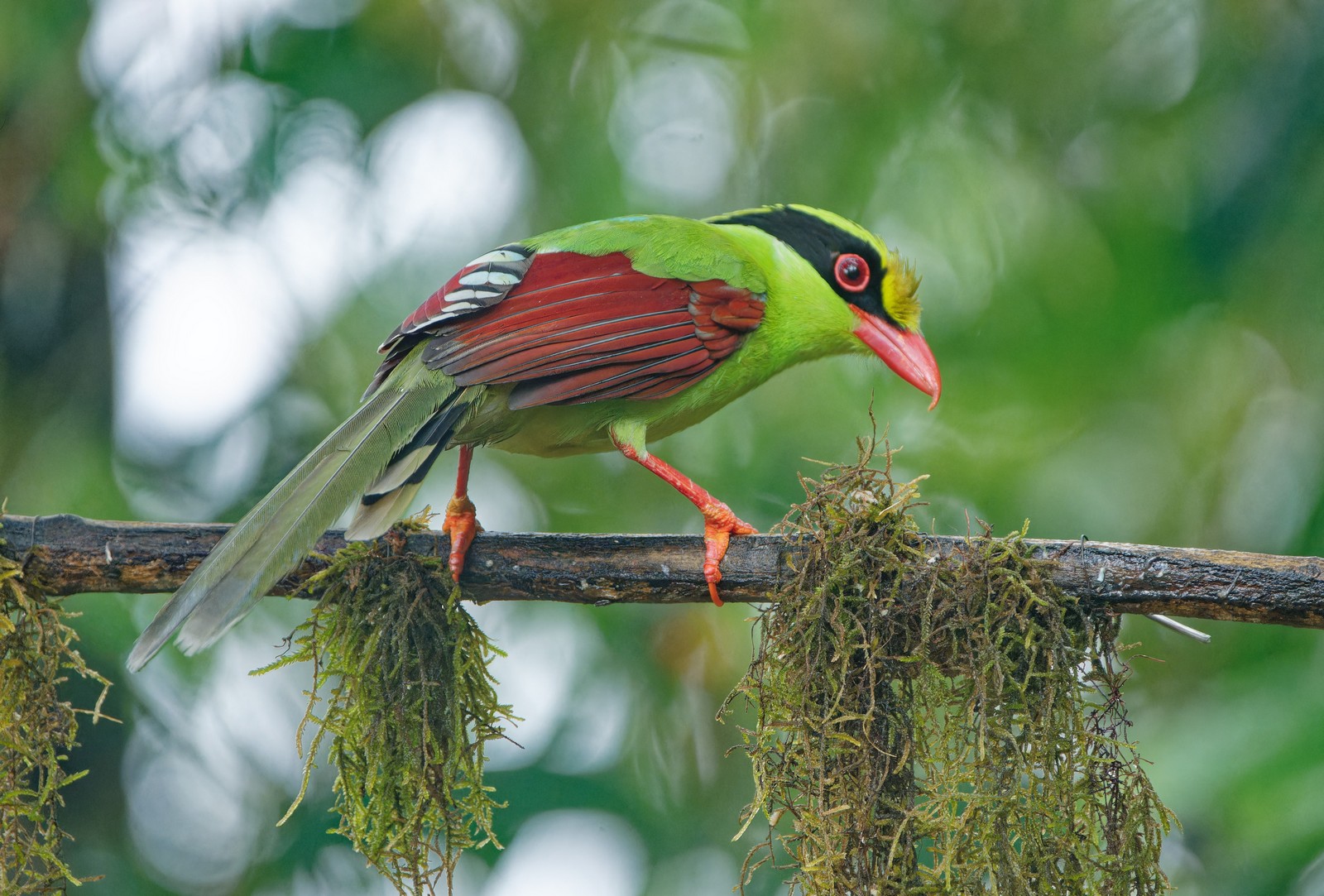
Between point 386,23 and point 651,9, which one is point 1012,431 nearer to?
point 651,9

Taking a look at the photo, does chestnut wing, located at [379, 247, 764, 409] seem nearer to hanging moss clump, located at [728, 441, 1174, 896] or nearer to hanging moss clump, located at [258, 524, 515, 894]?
hanging moss clump, located at [258, 524, 515, 894]

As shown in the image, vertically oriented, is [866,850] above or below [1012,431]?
below

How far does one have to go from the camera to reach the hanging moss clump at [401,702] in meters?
2.78

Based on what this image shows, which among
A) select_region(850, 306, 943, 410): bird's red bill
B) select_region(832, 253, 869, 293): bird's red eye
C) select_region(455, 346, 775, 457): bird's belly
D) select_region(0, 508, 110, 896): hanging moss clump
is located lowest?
select_region(0, 508, 110, 896): hanging moss clump

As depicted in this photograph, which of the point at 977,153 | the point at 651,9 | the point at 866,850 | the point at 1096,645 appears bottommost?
the point at 866,850

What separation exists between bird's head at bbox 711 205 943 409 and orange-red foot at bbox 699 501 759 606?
101 centimetres

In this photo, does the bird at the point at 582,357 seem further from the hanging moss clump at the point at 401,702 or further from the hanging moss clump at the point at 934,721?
the hanging moss clump at the point at 934,721


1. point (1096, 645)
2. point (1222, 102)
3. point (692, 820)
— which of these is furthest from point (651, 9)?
point (1096, 645)

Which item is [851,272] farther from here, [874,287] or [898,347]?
[898,347]

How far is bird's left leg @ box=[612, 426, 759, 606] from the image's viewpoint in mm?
2760

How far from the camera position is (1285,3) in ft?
16.1

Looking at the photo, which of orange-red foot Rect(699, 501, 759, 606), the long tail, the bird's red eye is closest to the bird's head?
the bird's red eye

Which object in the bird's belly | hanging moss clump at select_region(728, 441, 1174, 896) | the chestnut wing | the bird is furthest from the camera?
the bird's belly

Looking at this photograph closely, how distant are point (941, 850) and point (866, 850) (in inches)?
6.1
